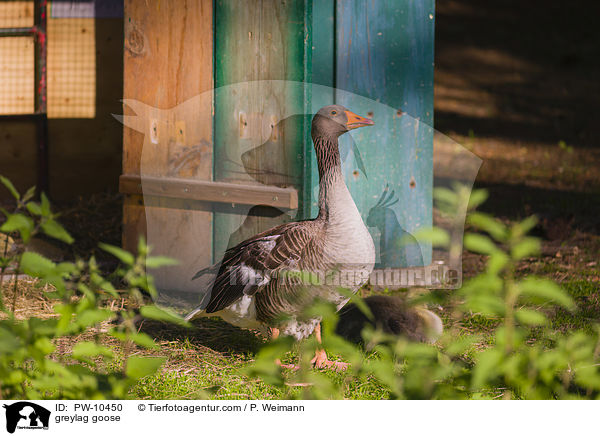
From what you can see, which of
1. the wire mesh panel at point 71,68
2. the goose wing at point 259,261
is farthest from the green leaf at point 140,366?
the wire mesh panel at point 71,68

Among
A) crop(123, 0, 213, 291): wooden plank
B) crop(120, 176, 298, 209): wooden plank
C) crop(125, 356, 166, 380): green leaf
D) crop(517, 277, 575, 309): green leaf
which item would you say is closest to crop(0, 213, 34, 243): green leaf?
crop(125, 356, 166, 380): green leaf

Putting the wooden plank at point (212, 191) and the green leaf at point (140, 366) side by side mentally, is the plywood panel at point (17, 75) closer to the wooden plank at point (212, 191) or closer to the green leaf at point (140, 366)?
the wooden plank at point (212, 191)

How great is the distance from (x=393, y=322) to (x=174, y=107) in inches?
88.9

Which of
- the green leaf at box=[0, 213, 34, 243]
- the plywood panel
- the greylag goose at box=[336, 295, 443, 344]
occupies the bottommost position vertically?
the greylag goose at box=[336, 295, 443, 344]

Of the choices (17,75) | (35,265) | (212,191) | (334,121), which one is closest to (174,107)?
(212,191)

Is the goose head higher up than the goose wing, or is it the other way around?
the goose head

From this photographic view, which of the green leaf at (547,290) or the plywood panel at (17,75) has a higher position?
the plywood panel at (17,75)

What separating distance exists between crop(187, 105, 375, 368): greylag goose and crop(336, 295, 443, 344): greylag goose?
0.35 m

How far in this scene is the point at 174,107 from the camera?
5.24 meters

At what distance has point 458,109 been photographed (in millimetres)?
14000

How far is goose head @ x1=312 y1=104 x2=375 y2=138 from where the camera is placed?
4215mm

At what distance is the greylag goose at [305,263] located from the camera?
3.86 m

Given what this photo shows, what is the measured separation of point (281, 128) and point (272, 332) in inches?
58.2

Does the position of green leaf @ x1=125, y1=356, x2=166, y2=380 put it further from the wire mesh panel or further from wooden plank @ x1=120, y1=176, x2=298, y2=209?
the wire mesh panel
